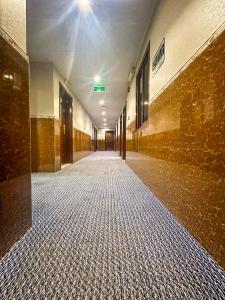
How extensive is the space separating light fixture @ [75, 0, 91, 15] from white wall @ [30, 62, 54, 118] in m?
1.90

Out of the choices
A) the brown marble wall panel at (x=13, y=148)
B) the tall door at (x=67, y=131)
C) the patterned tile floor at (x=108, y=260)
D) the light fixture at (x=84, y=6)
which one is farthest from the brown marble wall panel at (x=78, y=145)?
the brown marble wall panel at (x=13, y=148)

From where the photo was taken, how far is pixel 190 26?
1.30 metres

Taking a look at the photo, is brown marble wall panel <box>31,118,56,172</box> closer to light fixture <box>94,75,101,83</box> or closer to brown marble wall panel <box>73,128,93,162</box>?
light fixture <box>94,75,101,83</box>

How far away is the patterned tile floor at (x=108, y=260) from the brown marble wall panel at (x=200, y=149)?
0.14 m

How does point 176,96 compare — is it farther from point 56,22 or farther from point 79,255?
point 56,22

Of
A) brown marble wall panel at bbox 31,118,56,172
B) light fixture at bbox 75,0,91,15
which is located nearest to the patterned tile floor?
brown marble wall panel at bbox 31,118,56,172

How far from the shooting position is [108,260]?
91 cm

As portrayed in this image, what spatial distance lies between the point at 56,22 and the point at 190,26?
2341 mm

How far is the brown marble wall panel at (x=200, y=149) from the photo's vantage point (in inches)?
34.9

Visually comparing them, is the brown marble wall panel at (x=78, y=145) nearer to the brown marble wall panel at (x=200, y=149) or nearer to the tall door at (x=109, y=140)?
the brown marble wall panel at (x=200, y=149)

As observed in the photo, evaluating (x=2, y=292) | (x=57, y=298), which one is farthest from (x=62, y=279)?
(x=2, y=292)

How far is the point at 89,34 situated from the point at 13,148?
9.26ft

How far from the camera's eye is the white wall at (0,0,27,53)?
1.02m

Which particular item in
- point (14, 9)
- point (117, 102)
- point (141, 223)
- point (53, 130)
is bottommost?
point (141, 223)
